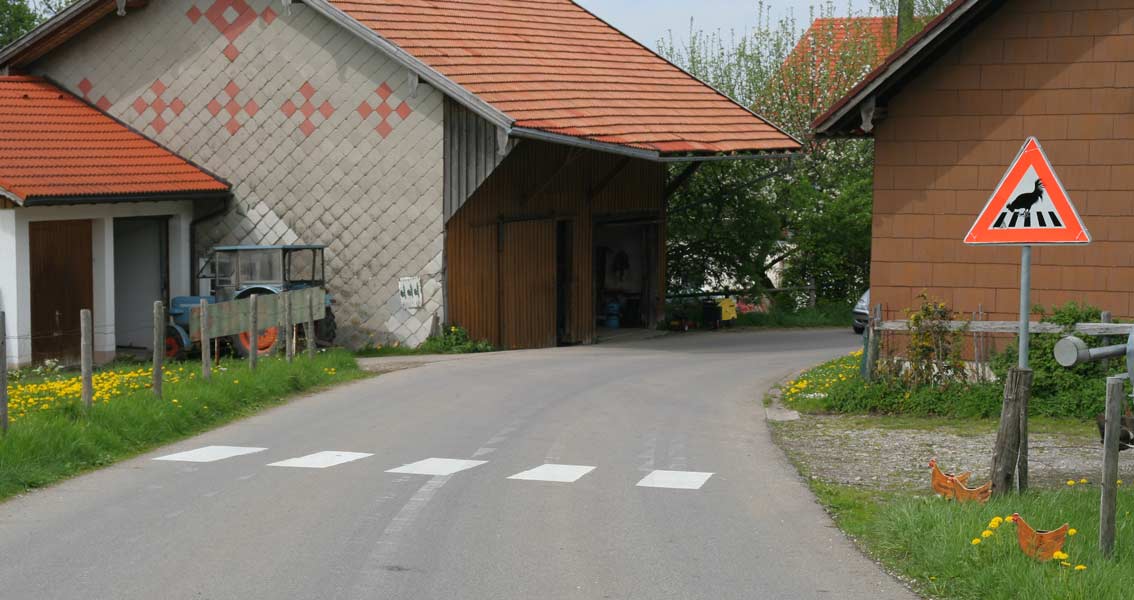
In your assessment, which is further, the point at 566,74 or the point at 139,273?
the point at 566,74

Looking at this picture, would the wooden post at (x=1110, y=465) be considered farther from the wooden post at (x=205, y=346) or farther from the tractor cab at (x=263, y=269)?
the tractor cab at (x=263, y=269)

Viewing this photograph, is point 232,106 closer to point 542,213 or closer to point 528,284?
point 542,213

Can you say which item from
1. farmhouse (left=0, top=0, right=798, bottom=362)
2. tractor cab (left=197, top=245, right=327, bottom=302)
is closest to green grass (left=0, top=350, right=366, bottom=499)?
tractor cab (left=197, top=245, right=327, bottom=302)

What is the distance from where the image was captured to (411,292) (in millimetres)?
23891

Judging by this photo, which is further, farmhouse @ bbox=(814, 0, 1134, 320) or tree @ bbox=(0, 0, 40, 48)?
tree @ bbox=(0, 0, 40, 48)

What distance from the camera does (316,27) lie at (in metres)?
24.3

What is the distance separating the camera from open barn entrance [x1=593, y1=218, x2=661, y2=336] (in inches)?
1205

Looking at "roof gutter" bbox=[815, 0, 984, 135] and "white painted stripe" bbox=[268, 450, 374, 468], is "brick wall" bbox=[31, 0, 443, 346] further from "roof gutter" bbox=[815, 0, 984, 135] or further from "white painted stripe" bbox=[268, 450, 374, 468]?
"white painted stripe" bbox=[268, 450, 374, 468]

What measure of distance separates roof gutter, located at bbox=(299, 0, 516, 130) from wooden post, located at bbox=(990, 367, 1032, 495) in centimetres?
1332

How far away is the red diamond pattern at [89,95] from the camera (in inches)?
1064

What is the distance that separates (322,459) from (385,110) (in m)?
12.4

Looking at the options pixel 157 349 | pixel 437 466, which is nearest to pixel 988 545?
pixel 437 466

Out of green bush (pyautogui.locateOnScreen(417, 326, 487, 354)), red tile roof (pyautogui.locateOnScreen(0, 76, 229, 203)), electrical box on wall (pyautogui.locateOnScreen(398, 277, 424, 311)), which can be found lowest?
green bush (pyautogui.locateOnScreen(417, 326, 487, 354))

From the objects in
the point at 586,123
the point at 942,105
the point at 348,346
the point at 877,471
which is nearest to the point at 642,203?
the point at 586,123
